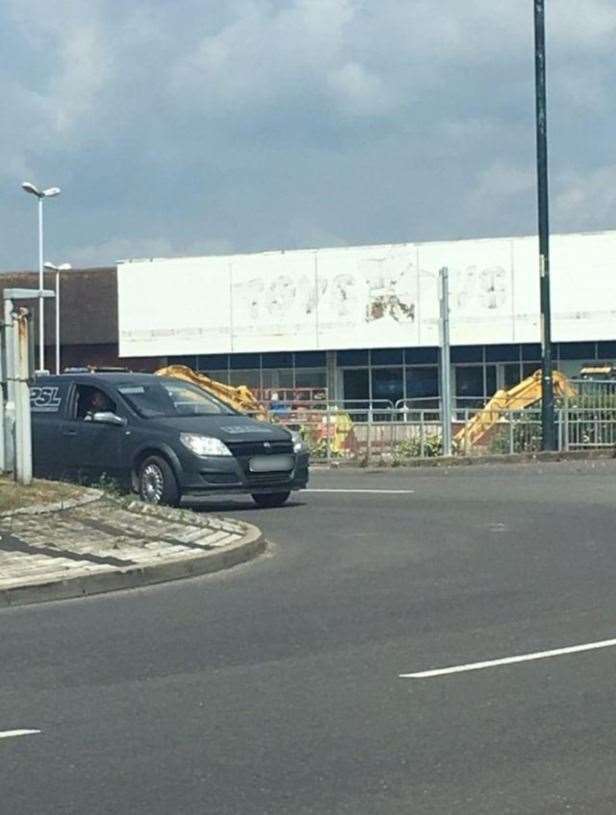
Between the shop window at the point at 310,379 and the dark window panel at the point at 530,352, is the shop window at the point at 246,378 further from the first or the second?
the dark window panel at the point at 530,352

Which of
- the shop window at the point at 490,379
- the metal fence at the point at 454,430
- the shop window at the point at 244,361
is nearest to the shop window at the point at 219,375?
the shop window at the point at 244,361

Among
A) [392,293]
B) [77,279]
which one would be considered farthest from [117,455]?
[77,279]

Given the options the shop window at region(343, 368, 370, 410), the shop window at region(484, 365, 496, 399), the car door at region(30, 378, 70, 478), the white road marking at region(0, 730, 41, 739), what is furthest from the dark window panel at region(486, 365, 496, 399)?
the white road marking at region(0, 730, 41, 739)

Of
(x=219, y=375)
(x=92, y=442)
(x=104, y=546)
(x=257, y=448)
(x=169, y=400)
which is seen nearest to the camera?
(x=104, y=546)

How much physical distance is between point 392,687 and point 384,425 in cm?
2053

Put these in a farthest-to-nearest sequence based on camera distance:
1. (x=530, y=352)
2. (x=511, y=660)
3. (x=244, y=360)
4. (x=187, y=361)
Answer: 1. (x=187, y=361)
2. (x=244, y=360)
3. (x=530, y=352)
4. (x=511, y=660)

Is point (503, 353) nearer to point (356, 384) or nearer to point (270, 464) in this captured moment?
point (356, 384)

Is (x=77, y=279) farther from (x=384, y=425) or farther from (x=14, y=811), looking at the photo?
(x=14, y=811)

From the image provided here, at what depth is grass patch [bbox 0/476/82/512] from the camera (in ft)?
49.5

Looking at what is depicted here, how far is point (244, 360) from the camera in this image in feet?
192

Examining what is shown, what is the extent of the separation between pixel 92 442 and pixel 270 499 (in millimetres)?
2340

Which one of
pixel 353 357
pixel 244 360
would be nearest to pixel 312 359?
pixel 353 357

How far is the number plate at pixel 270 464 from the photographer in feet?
58.5

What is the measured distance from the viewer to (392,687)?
8.15m
